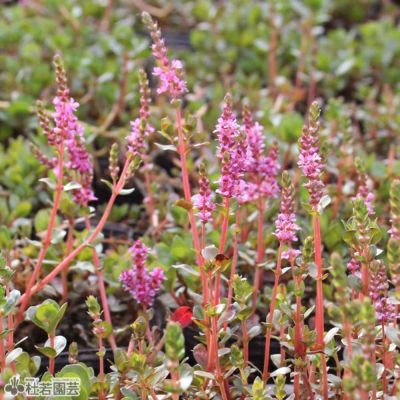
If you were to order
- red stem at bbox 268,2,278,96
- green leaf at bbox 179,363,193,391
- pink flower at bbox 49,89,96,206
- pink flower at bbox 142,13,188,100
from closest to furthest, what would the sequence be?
1. green leaf at bbox 179,363,193,391
2. pink flower at bbox 142,13,188,100
3. pink flower at bbox 49,89,96,206
4. red stem at bbox 268,2,278,96

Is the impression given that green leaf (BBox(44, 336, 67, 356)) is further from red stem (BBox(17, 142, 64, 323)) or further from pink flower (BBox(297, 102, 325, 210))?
pink flower (BBox(297, 102, 325, 210))

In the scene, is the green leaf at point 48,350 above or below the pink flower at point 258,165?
below

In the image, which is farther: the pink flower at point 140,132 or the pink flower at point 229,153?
the pink flower at point 140,132

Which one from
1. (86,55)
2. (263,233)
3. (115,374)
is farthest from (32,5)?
(115,374)

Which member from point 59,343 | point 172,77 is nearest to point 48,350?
point 59,343

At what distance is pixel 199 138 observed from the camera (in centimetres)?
279

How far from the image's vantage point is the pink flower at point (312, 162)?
4.86 feet

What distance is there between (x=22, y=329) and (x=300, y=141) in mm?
922

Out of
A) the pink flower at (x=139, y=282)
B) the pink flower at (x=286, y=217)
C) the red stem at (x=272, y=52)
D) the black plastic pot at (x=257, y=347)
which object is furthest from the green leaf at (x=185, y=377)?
the red stem at (x=272, y=52)

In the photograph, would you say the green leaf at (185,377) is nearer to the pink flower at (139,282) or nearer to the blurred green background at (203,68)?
the pink flower at (139,282)

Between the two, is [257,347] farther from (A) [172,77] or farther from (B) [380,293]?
(A) [172,77]

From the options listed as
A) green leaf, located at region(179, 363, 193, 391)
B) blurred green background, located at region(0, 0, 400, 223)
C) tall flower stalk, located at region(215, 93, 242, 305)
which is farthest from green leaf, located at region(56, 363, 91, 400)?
blurred green background, located at region(0, 0, 400, 223)

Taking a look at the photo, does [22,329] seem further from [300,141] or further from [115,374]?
[300,141]

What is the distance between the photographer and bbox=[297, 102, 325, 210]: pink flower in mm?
1480
